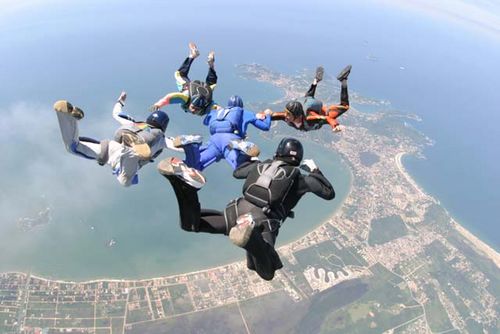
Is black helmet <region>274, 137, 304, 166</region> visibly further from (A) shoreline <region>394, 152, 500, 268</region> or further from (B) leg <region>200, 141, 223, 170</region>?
(A) shoreline <region>394, 152, 500, 268</region>

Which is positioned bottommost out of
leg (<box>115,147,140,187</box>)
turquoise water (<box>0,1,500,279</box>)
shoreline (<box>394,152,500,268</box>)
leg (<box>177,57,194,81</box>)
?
turquoise water (<box>0,1,500,279</box>)

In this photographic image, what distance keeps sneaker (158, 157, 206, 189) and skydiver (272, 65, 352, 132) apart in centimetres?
404

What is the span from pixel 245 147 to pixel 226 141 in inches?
33.0

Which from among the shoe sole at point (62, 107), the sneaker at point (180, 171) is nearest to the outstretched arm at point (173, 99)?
the shoe sole at point (62, 107)

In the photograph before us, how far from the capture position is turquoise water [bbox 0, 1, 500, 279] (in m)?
49.3

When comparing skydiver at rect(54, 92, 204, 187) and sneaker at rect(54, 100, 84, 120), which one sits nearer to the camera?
sneaker at rect(54, 100, 84, 120)

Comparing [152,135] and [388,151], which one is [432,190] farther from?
[152,135]

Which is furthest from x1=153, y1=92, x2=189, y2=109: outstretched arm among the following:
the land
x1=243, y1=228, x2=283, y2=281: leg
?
the land

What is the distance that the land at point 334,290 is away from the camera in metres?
39.0

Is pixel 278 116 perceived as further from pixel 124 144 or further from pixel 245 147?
pixel 124 144

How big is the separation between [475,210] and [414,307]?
39.9 meters

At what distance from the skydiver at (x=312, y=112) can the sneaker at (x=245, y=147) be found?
1.47 metres

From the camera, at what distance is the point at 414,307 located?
4628cm

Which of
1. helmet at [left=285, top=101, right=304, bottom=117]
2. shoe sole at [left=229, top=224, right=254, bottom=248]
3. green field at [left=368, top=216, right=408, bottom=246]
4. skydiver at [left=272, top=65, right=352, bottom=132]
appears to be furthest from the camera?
green field at [left=368, top=216, right=408, bottom=246]
